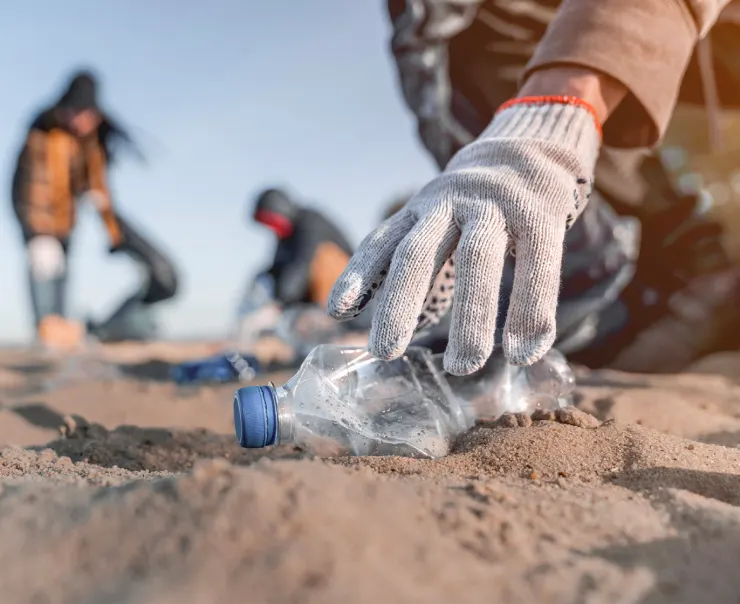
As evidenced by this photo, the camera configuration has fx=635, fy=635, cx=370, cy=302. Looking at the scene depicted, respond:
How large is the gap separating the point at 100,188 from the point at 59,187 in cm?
44

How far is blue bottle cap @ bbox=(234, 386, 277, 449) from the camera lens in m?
1.28

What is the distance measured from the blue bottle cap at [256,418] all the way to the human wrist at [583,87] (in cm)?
113

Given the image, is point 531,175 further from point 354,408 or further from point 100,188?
point 100,188

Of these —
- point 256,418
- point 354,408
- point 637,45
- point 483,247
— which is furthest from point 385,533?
point 637,45

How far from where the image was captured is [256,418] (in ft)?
4.20

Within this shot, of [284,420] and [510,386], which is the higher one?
[284,420]

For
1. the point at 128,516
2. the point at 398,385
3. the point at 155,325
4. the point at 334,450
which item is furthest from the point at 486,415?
the point at 155,325

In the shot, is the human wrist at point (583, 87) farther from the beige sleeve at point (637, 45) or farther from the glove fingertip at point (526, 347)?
the glove fingertip at point (526, 347)

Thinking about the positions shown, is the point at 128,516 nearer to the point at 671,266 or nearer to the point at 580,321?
the point at 580,321

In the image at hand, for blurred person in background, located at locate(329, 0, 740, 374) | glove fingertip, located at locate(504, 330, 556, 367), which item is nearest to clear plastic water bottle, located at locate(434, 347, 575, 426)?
blurred person in background, located at locate(329, 0, 740, 374)

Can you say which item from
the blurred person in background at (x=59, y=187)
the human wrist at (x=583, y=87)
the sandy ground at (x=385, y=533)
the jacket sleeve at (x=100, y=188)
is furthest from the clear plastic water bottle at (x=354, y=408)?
the jacket sleeve at (x=100, y=188)

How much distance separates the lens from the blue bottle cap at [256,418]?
128 cm

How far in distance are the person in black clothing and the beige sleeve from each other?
365 centimetres

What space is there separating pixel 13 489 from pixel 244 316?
14.6 ft
